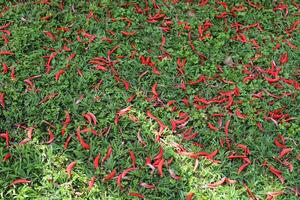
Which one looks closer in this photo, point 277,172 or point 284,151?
point 277,172

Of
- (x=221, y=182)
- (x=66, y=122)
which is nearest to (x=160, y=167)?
(x=221, y=182)

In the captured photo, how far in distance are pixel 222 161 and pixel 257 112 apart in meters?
0.60

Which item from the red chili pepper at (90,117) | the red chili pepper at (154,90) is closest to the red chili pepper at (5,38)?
the red chili pepper at (90,117)

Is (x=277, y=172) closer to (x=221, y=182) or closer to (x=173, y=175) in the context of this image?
(x=221, y=182)

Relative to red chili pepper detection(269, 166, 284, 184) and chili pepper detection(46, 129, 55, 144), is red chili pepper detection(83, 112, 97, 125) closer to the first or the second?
chili pepper detection(46, 129, 55, 144)

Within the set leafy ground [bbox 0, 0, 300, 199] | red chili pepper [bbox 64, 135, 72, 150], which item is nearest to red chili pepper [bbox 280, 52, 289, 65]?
leafy ground [bbox 0, 0, 300, 199]

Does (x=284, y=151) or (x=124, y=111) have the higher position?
(x=124, y=111)

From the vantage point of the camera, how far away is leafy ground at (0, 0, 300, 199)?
3172mm

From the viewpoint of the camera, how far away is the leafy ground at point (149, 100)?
317cm

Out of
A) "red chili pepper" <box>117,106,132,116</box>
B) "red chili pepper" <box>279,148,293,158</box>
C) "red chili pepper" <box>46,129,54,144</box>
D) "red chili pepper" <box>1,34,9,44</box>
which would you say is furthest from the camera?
"red chili pepper" <box>1,34,9,44</box>

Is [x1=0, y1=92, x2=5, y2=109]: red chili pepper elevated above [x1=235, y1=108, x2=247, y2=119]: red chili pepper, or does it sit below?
above

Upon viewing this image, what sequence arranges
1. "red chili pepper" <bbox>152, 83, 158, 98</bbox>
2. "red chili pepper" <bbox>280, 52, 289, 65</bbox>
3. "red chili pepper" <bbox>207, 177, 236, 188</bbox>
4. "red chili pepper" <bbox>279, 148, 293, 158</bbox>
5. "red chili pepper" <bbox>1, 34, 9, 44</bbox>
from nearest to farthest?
1. "red chili pepper" <bbox>207, 177, 236, 188</bbox>
2. "red chili pepper" <bbox>279, 148, 293, 158</bbox>
3. "red chili pepper" <bbox>152, 83, 158, 98</bbox>
4. "red chili pepper" <bbox>1, 34, 9, 44</bbox>
5. "red chili pepper" <bbox>280, 52, 289, 65</bbox>

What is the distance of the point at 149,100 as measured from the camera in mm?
3645

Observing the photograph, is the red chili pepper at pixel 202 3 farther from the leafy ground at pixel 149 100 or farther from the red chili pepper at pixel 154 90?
the red chili pepper at pixel 154 90
